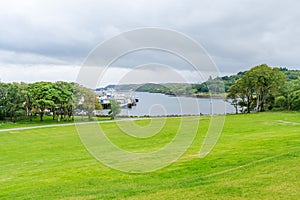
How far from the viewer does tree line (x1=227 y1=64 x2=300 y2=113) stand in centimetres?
5306

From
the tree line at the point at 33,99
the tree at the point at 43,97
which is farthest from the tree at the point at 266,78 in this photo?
the tree at the point at 43,97

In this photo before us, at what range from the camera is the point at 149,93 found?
41.8 ft

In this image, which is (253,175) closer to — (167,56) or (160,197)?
(160,197)

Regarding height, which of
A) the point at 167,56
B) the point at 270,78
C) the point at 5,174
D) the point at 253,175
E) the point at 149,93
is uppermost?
the point at 270,78

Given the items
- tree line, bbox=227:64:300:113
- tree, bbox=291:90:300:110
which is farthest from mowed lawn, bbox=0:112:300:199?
tree line, bbox=227:64:300:113

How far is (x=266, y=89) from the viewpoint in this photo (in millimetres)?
55375

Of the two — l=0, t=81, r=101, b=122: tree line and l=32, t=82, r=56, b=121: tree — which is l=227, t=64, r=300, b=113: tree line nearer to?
l=0, t=81, r=101, b=122: tree line

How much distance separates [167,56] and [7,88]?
156 feet

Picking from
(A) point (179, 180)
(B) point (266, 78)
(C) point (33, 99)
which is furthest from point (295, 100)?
(A) point (179, 180)

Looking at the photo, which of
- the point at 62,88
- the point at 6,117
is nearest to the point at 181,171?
the point at 62,88

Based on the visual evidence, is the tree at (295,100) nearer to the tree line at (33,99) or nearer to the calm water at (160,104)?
the tree line at (33,99)

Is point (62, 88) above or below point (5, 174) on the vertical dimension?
above

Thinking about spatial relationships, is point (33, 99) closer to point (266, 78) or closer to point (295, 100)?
point (266, 78)

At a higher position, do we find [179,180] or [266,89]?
[266,89]
